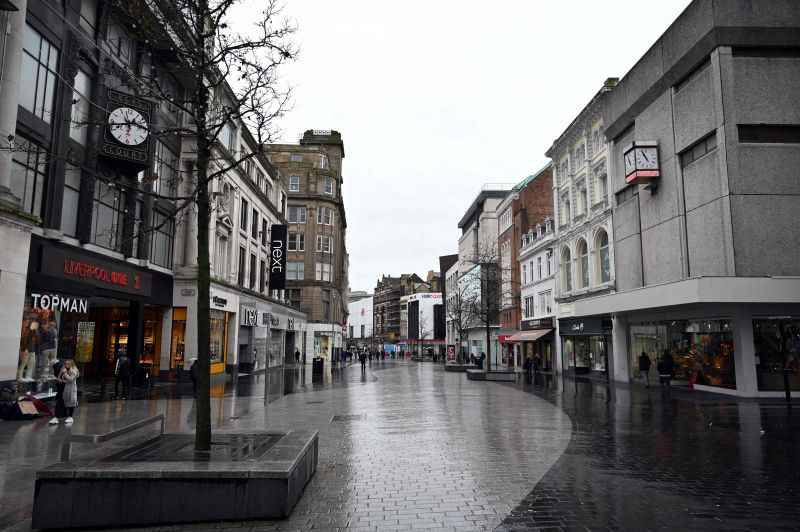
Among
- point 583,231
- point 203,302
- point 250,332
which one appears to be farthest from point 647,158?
point 250,332

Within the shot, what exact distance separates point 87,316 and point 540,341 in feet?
106

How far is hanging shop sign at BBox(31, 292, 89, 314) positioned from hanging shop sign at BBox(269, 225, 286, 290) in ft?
74.7

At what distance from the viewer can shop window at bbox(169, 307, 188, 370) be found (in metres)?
28.6

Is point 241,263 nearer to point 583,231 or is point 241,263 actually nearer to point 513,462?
point 583,231

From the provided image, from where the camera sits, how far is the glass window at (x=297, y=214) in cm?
6300

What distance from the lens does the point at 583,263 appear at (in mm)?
35562

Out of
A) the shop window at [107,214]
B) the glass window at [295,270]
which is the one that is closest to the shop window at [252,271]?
the shop window at [107,214]

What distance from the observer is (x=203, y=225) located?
298 inches

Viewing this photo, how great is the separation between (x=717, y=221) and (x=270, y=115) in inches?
773

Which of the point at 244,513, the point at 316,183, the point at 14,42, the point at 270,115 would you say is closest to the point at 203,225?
the point at 270,115

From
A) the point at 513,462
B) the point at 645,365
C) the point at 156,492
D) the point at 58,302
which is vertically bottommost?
the point at 513,462

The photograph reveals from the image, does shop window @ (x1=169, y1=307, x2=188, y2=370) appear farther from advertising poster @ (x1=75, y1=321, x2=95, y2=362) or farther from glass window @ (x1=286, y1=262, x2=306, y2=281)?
glass window @ (x1=286, y1=262, x2=306, y2=281)

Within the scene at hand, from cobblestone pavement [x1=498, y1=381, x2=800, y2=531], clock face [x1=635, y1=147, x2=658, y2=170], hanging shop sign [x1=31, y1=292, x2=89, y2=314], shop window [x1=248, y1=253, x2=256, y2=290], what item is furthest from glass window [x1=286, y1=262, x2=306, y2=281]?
cobblestone pavement [x1=498, y1=381, x2=800, y2=531]

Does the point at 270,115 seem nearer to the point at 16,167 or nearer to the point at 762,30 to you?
the point at 16,167
